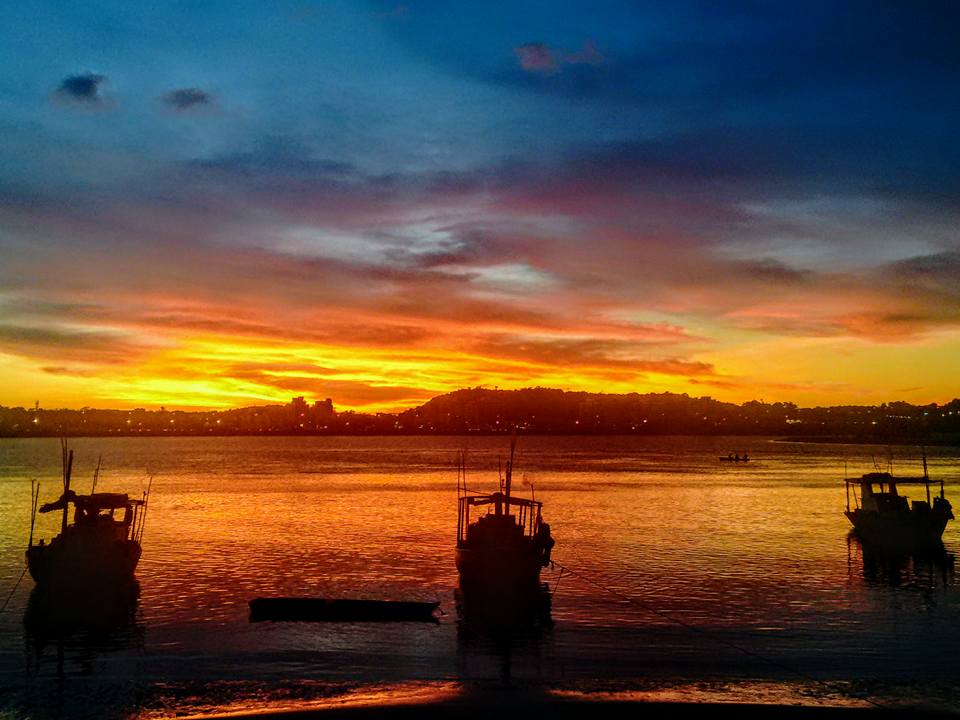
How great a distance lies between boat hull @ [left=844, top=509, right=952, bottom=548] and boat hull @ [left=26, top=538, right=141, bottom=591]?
47158 mm

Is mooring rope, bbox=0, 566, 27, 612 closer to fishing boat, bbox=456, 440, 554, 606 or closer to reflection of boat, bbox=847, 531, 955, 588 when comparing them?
fishing boat, bbox=456, 440, 554, 606

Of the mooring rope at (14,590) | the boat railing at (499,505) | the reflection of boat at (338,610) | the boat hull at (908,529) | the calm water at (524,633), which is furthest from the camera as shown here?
the boat hull at (908,529)

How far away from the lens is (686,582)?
147 feet

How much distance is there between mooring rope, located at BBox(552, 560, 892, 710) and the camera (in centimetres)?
2531

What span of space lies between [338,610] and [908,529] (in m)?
40.0

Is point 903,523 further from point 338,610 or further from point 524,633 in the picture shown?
point 338,610

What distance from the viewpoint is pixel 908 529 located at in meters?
54.1

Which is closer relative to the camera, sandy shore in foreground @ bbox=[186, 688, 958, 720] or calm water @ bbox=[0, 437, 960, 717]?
sandy shore in foreground @ bbox=[186, 688, 958, 720]

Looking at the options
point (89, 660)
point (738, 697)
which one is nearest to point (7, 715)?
point (89, 660)

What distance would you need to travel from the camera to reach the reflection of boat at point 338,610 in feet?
112

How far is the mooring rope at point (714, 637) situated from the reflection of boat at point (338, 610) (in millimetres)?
10495

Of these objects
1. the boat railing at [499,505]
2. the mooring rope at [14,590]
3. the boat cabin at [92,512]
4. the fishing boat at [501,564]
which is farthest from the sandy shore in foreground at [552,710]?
the boat cabin at [92,512]

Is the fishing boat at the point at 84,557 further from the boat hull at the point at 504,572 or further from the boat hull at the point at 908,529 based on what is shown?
the boat hull at the point at 908,529

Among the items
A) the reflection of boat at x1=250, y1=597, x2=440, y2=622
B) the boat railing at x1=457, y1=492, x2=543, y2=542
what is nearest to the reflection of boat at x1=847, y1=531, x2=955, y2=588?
the boat railing at x1=457, y1=492, x2=543, y2=542
